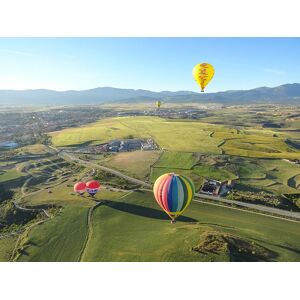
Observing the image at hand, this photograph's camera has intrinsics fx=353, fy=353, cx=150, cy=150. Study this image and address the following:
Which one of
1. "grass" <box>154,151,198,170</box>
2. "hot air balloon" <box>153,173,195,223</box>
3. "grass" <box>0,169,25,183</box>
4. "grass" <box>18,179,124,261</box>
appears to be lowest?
"grass" <box>0,169,25,183</box>

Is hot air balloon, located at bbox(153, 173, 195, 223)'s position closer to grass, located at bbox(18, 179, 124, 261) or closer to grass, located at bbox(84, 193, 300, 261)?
grass, located at bbox(84, 193, 300, 261)

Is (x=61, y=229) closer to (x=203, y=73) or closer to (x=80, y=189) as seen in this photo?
(x=80, y=189)

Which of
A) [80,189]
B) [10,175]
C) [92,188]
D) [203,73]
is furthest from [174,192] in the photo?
[10,175]

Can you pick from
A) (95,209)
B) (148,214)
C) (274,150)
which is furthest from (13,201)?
(274,150)

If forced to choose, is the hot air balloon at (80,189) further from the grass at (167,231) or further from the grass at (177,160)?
the grass at (177,160)

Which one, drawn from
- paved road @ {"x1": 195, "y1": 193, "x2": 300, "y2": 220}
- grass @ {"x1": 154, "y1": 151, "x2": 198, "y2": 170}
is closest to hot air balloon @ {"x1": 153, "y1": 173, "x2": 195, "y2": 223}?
paved road @ {"x1": 195, "y1": 193, "x2": 300, "y2": 220}
